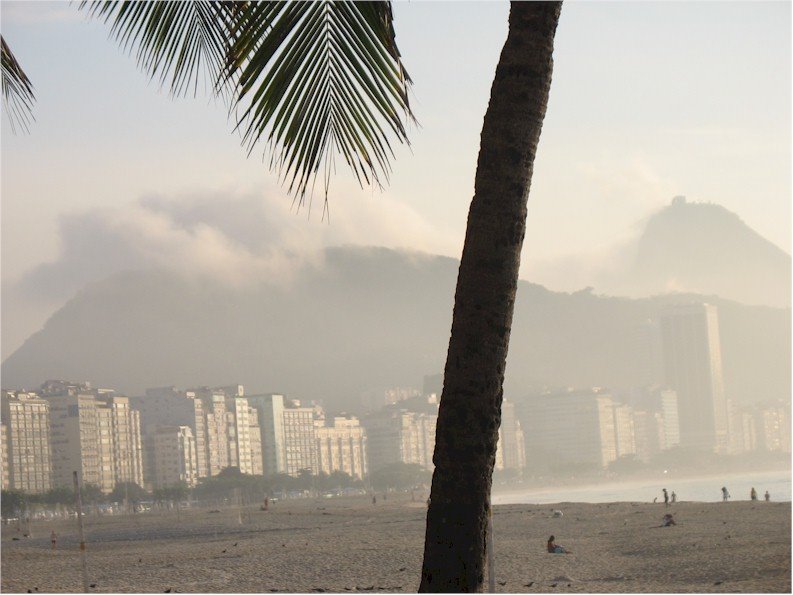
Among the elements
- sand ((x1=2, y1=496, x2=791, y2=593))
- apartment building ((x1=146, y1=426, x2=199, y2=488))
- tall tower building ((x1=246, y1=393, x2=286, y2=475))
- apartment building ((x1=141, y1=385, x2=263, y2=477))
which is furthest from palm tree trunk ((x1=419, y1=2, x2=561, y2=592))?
tall tower building ((x1=246, y1=393, x2=286, y2=475))

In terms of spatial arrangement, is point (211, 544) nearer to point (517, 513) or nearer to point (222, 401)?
point (517, 513)

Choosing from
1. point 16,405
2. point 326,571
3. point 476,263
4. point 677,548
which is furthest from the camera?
point 16,405

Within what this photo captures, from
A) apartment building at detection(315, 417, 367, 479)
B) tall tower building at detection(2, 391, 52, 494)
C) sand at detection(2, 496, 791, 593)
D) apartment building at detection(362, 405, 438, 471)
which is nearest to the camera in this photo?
sand at detection(2, 496, 791, 593)

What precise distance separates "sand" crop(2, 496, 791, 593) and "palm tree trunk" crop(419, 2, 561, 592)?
1576 cm

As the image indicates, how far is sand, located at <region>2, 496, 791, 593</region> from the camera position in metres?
20.8

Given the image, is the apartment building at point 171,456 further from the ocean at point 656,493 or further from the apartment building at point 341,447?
the ocean at point 656,493

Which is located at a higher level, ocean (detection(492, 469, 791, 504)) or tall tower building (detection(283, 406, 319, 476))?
tall tower building (detection(283, 406, 319, 476))

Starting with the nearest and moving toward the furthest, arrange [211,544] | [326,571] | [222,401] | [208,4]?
[208,4], [326,571], [211,544], [222,401]

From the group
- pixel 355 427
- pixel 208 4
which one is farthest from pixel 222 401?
pixel 208 4

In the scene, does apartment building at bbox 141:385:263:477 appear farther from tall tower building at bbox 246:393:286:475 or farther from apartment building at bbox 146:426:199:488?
apartment building at bbox 146:426:199:488

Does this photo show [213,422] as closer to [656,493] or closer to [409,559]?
[656,493]

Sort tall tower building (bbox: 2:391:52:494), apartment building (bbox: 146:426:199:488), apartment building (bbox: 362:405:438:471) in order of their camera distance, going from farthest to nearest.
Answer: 1. apartment building (bbox: 362:405:438:471)
2. apartment building (bbox: 146:426:199:488)
3. tall tower building (bbox: 2:391:52:494)

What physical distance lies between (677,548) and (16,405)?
125 m

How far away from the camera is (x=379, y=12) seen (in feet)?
11.0
